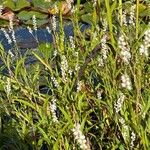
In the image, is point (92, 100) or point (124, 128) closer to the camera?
point (124, 128)

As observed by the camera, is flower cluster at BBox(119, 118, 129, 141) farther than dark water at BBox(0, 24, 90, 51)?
No

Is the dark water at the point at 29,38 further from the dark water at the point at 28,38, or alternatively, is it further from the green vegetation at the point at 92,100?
the green vegetation at the point at 92,100

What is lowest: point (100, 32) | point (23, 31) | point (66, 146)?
point (23, 31)

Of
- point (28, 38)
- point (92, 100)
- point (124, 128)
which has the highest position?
point (124, 128)

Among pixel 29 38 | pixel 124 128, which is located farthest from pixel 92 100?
pixel 29 38

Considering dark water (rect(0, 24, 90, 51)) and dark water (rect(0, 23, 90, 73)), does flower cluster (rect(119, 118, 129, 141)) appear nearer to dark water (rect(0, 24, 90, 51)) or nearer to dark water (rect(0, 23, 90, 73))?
dark water (rect(0, 23, 90, 73))

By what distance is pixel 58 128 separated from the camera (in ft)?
5.70

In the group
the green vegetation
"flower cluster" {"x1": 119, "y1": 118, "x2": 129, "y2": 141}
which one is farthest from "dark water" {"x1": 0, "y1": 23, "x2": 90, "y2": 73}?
"flower cluster" {"x1": 119, "y1": 118, "x2": 129, "y2": 141}

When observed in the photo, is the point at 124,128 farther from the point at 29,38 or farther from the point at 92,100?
the point at 29,38

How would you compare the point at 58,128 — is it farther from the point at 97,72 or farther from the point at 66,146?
the point at 97,72

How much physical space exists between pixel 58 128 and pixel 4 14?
284 cm

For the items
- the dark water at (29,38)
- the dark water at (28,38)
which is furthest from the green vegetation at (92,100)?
the dark water at (29,38)

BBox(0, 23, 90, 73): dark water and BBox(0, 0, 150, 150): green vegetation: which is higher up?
BBox(0, 0, 150, 150): green vegetation

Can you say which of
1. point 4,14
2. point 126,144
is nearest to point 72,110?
point 126,144
